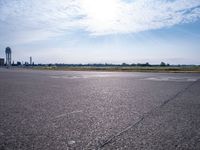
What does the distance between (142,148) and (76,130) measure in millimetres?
1589

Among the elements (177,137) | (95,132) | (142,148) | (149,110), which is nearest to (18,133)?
(95,132)

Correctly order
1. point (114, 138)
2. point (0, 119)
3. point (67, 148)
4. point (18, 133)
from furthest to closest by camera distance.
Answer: point (0, 119) → point (18, 133) → point (114, 138) → point (67, 148)

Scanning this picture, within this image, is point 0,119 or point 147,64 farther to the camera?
point 147,64

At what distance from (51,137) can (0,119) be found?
207cm

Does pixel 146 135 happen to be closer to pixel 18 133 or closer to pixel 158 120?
pixel 158 120

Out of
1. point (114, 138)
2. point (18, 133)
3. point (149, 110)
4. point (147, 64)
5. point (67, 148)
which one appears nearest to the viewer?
point (67, 148)

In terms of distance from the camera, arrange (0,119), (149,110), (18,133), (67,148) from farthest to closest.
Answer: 1. (149,110)
2. (0,119)
3. (18,133)
4. (67,148)

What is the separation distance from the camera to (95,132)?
4.98 m

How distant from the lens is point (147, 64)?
188 m

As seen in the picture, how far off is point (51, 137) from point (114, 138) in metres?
1.13

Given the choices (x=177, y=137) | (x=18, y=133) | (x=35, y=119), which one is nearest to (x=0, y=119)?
(x=35, y=119)

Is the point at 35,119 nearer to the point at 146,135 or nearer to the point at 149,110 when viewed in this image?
the point at 146,135

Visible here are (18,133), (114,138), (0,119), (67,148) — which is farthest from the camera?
(0,119)

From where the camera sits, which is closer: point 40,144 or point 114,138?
point 40,144
